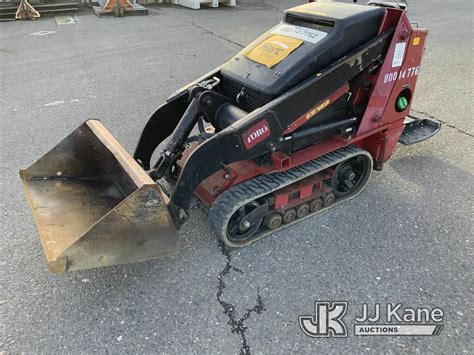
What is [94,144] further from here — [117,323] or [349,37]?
[349,37]

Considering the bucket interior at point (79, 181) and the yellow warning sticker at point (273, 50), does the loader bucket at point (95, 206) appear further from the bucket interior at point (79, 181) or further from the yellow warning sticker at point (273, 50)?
the yellow warning sticker at point (273, 50)

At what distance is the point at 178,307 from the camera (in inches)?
97.5

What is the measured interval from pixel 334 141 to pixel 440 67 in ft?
14.9

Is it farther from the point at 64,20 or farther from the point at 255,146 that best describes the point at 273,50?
the point at 64,20

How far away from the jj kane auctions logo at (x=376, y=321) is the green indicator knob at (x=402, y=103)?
1.66 meters

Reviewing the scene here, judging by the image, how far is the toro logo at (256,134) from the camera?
263 cm

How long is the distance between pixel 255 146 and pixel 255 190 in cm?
30

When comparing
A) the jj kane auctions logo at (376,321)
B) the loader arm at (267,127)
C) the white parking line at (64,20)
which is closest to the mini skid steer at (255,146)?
the loader arm at (267,127)

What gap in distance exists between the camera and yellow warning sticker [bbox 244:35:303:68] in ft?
9.58

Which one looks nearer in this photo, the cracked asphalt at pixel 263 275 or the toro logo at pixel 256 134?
the cracked asphalt at pixel 263 275

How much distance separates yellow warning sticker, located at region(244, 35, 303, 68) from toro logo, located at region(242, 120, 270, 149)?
499 millimetres

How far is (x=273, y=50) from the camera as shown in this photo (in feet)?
9.89

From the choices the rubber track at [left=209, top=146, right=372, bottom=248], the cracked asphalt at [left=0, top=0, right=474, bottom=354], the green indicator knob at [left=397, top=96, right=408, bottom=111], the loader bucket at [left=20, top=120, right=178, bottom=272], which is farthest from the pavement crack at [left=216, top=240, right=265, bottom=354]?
the green indicator knob at [left=397, top=96, right=408, bottom=111]

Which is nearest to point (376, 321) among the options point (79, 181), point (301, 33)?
point (301, 33)
